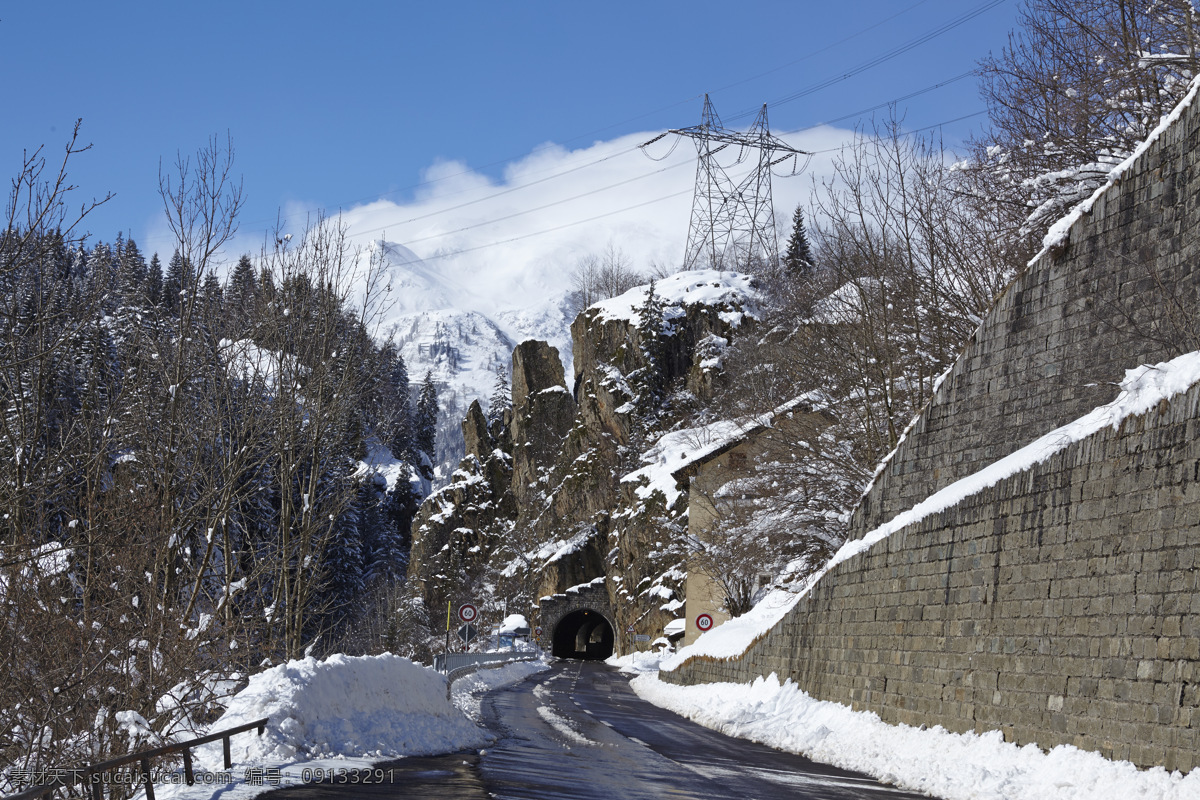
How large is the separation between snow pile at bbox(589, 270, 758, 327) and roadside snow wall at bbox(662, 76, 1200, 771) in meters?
51.3

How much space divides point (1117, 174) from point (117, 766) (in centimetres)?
1408

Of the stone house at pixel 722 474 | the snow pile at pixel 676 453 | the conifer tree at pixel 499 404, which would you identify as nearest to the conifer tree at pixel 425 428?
the conifer tree at pixel 499 404

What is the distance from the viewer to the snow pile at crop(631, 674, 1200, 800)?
1014cm

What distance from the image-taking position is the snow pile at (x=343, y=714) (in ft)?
37.0

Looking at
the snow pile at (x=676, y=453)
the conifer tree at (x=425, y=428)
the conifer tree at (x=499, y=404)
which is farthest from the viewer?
the conifer tree at (x=425, y=428)

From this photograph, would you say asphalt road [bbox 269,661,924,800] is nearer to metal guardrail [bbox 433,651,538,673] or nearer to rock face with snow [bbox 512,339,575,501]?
metal guardrail [bbox 433,651,538,673]

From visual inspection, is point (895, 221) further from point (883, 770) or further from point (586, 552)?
point (586, 552)

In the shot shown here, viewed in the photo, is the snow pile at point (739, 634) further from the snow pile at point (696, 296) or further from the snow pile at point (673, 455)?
the snow pile at point (696, 296)

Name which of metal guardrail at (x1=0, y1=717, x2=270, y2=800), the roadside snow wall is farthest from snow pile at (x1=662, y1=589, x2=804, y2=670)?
metal guardrail at (x1=0, y1=717, x2=270, y2=800)

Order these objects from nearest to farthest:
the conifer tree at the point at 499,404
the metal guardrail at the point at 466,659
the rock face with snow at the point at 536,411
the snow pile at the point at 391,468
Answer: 1. the metal guardrail at the point at 466,659
2. the rock face with snow at the point at 536,411
3. the conifer tree at the point at 499,404
4. the snow pile at the point at 391,468

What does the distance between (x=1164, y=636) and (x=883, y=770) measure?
14.1 feet

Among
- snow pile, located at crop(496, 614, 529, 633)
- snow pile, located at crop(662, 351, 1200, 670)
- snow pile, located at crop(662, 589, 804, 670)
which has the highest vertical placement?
snow pile, located at crop(662, 351, 1200, 670)

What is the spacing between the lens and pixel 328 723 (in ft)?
40.3

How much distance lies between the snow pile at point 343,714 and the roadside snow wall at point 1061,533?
7046mm
